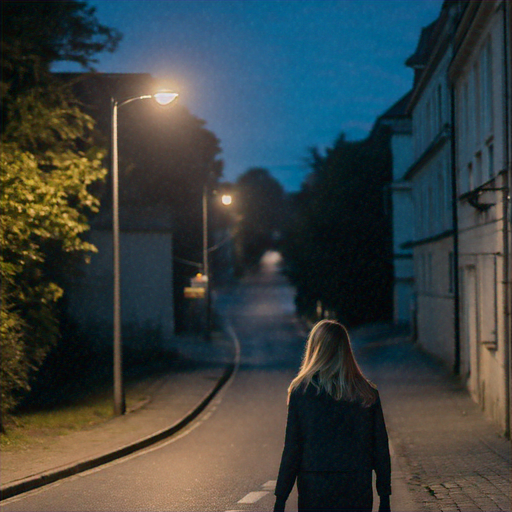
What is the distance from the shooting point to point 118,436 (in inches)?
595

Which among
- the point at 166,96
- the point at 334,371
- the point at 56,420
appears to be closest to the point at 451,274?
the point at 166,96

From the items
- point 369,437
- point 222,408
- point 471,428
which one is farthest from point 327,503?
point 222,408

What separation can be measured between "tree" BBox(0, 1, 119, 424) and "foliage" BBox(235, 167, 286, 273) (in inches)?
3685

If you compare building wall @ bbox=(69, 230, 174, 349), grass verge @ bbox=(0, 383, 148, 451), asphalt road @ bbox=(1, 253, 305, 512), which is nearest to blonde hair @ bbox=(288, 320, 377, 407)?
asphalt road @ bbox=(1, 253, 305, 512)

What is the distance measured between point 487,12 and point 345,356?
1298 centimetres

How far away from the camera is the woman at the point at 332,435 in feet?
15.0

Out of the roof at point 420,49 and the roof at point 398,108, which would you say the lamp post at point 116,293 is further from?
the roof at point 398,108

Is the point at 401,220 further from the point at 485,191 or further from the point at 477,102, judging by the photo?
the point at 485,191

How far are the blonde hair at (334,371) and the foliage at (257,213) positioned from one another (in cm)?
11231

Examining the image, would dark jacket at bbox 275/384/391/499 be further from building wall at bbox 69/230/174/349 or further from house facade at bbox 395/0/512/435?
building wall at bbox 69/230/174/349

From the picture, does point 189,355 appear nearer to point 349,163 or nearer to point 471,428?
point 349,163

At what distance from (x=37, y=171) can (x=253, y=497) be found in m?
8.38

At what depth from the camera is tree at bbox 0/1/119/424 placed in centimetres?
1498

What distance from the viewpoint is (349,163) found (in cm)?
5769
